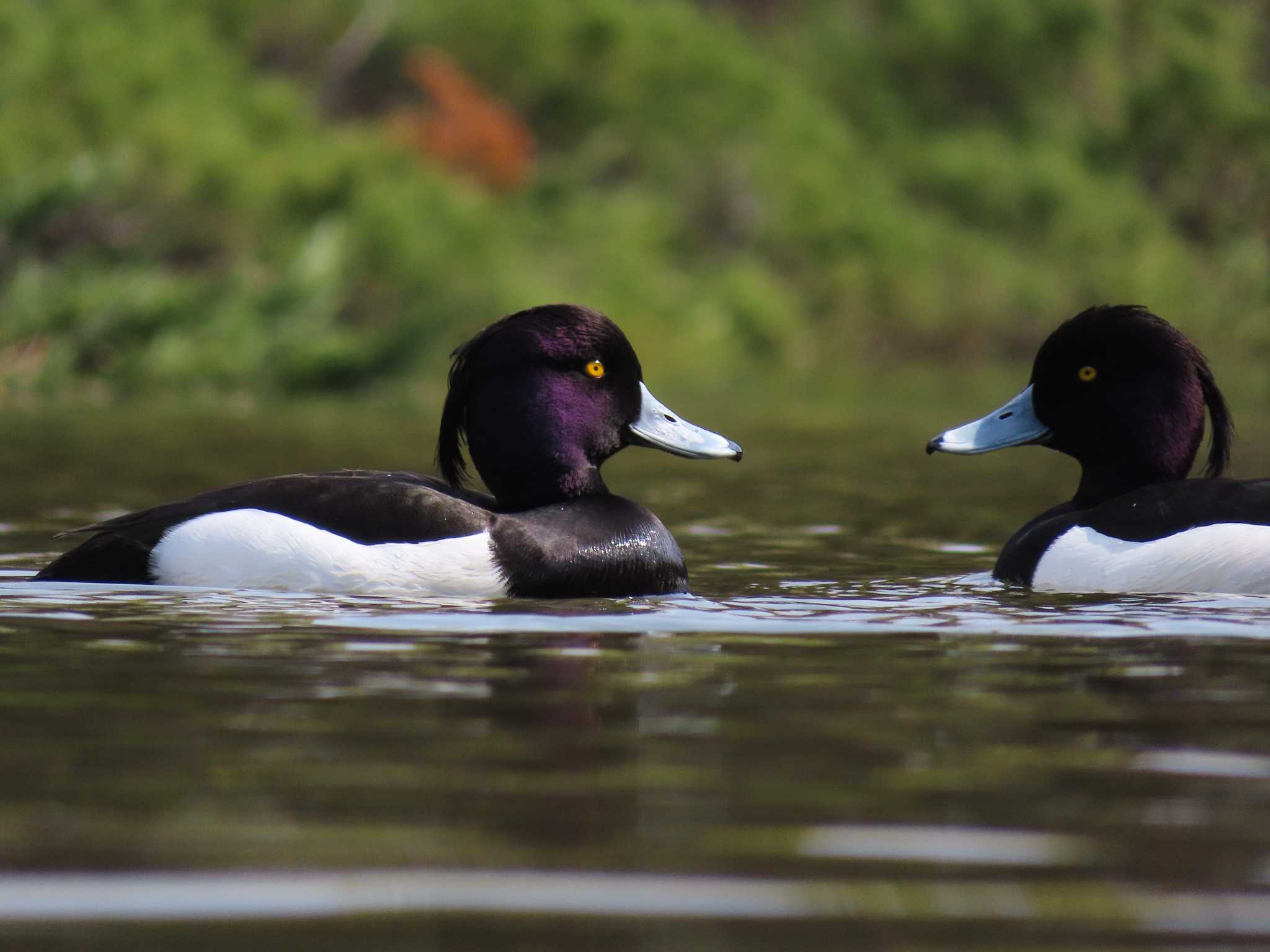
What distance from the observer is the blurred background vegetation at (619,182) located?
61.6 ft

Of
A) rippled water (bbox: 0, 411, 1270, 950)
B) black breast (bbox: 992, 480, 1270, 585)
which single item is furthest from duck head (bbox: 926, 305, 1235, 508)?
rippled water (bbox: 0, 411, 1270, 950)

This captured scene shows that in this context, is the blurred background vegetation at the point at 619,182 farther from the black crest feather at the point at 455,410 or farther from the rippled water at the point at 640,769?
the rippled water at the point at 640,769

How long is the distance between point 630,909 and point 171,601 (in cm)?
339

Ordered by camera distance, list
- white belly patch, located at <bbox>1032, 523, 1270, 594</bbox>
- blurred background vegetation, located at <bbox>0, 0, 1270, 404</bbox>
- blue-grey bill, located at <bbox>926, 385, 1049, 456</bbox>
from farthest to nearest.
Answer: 1. blurred background vegetation, located at <bbox>0, 0, 1270, 404</bbox>
2. blue-grey bill, located at <bbox>926, 385, 1049, 456</bbox>
3. white belly patch, located at <bbox>1032, 523, 1270, 594</bbox>

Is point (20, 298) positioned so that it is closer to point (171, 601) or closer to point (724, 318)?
point (171, 601)

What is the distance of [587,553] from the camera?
21.1ft

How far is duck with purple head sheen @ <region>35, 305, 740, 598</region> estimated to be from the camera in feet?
20.7

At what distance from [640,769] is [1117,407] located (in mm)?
3722

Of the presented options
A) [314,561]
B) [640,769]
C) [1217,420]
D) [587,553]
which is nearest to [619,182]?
[1217,420]

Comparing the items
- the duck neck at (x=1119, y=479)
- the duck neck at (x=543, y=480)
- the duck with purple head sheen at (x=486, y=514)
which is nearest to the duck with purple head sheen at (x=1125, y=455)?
the duck neck at (x=1119, y=479)

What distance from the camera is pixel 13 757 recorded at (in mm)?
3859

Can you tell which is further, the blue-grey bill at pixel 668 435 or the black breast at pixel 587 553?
the blue-grey bill at pixel 668 435

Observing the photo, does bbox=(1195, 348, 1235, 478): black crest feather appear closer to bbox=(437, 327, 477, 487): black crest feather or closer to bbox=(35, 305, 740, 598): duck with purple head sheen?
bbox=(35, 305, 740, 598): duck with purple head sheen

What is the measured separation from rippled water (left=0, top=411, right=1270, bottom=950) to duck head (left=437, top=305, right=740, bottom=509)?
551 millimetres
